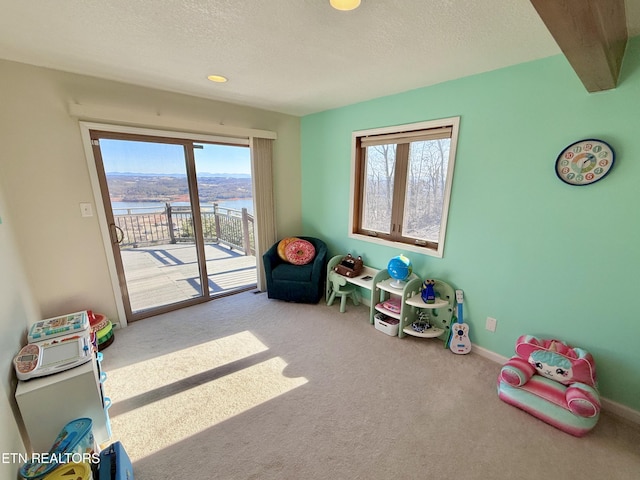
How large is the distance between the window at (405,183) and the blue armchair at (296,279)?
655mm

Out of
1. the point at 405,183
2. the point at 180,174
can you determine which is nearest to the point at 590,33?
the point at 405,183

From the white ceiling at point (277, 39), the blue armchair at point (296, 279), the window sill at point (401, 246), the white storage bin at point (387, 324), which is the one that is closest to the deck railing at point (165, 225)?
the blue armchair at point (296, 279)

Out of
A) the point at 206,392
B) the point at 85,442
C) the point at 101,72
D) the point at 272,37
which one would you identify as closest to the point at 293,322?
the point at 206,392

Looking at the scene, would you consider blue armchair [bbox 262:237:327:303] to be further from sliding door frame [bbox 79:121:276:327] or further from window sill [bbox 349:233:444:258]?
sliding door frame [bbox 79:121:276:327]

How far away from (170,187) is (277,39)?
2074mm

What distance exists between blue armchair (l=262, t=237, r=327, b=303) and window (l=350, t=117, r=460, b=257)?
655 millimetres

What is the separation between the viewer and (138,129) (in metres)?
2.57

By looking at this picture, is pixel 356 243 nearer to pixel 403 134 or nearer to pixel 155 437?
pixel 403 134

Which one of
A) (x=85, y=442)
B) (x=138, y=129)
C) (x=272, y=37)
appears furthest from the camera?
(x=138, y=129)

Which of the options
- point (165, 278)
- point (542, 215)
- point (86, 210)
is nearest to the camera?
point (542, 215)

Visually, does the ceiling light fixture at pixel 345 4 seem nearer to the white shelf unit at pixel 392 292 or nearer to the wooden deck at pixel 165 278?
the white shelf unit at pixel 392 292

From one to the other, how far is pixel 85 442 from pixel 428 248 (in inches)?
111

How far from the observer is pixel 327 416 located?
68.3 inches

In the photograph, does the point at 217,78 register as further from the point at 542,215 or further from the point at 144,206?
the point at 542,215
